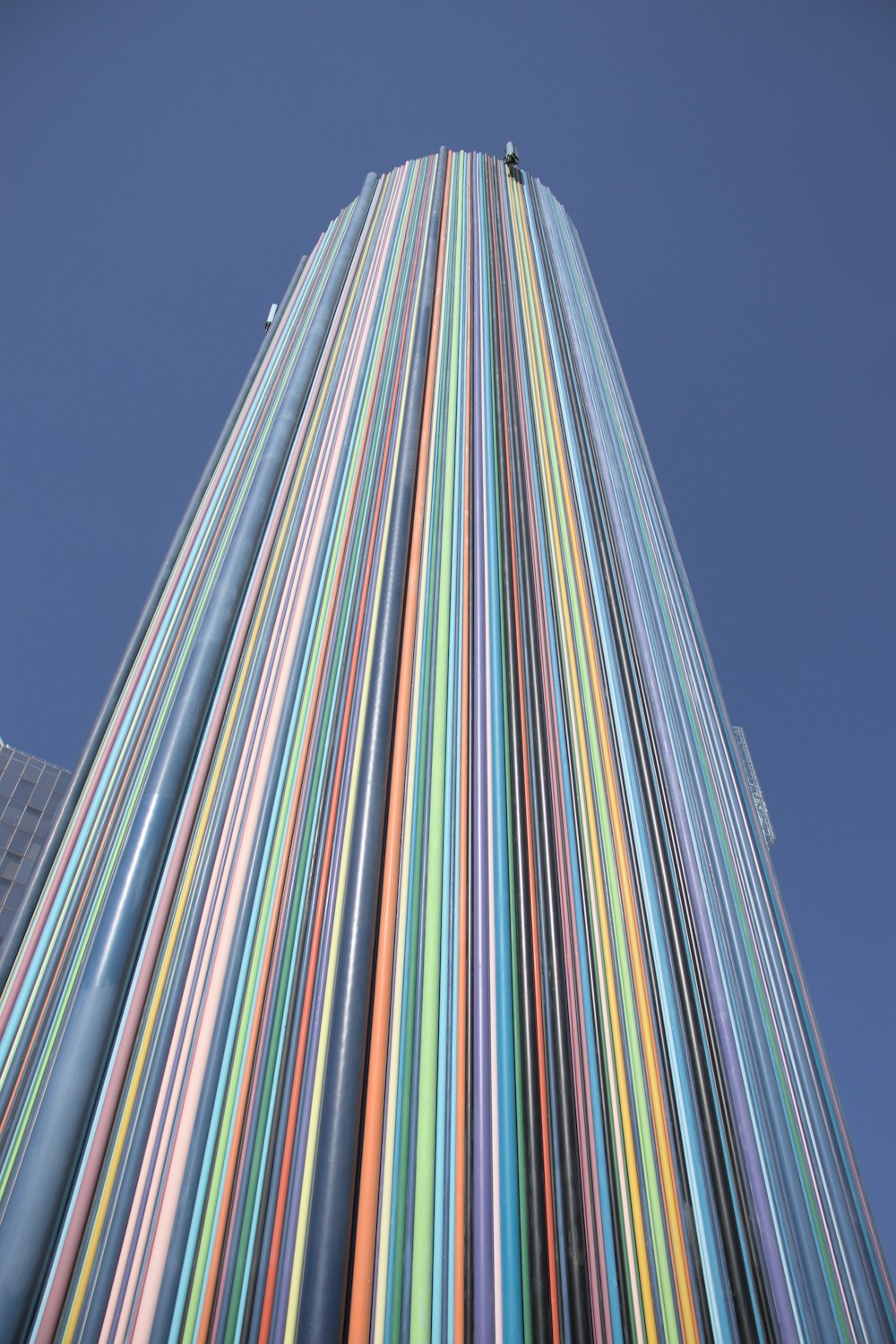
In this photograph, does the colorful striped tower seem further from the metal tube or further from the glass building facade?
the glass building facade

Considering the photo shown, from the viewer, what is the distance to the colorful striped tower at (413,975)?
80 centimetres

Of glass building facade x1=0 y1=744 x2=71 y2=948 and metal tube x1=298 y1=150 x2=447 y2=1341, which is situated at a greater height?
glass building facade x1=0 y1=744 x2=71 y2=948

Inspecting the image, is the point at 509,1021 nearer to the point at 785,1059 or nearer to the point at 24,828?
the point at 785,1059

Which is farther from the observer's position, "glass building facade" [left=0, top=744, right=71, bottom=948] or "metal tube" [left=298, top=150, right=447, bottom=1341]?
"glass building facade" [left=0, top=744, right=71, bottom=948]

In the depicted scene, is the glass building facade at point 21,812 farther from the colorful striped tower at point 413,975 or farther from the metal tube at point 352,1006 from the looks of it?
the metal tube at point 352,1006

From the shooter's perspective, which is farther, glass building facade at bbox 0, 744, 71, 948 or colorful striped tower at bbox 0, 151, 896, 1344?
glass building facade at bbox 0, 744, 71, 948

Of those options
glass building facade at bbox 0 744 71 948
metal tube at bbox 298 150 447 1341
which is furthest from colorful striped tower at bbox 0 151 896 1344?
glass building facade at bbox 0 744 71 948

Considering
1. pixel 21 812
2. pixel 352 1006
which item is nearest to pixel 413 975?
pixel 352 1006

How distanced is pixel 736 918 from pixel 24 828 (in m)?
16.3

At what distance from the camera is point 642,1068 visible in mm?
1036

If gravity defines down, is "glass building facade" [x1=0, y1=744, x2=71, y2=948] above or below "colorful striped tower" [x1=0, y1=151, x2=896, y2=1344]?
above

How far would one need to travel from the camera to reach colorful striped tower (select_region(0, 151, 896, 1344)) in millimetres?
803

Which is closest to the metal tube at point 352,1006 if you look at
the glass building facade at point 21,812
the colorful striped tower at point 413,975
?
the colorful striped tower at point 413,975

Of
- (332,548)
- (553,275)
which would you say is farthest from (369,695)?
(553,275)
